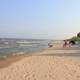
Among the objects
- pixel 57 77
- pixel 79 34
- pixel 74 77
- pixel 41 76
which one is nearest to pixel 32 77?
pixel 41 76

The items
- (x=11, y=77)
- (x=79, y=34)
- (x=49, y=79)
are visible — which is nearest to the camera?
(x=49, y=79)

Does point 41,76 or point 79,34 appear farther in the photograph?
point 79,34

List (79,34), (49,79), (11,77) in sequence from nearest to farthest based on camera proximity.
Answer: (49,79), (11,77), (79,34)

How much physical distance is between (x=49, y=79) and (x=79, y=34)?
102 metres

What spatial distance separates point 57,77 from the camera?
10914 mm

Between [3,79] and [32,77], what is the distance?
134 cm

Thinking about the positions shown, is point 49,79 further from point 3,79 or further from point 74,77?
point 3,79

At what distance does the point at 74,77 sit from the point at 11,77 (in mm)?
2936

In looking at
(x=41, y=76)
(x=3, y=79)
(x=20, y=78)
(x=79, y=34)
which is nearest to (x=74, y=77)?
(x=41, y=76)

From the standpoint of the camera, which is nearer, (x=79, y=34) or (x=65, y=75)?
(x=65, y=75)

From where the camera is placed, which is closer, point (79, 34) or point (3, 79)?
point (3, 79)

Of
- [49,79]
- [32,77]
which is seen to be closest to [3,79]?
[32,77]

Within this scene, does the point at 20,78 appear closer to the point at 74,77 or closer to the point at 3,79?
the point at 3,79

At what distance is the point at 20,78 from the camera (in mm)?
10875
